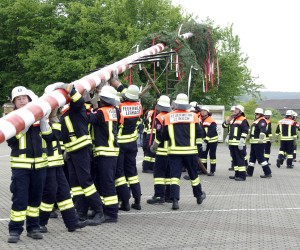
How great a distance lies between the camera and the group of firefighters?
775cm

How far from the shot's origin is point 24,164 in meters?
7.70

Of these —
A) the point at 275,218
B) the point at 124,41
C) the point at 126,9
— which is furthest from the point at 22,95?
the point at 126,9

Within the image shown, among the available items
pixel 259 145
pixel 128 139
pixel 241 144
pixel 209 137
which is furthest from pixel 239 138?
pixel 128 139

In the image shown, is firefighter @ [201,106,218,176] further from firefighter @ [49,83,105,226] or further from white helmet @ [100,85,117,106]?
firefighter @ [49,83,105,226]

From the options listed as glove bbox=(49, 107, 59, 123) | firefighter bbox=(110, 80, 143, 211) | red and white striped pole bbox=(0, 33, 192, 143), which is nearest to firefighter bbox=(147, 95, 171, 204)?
firefighter bbox=(110, 80, 143, 211)

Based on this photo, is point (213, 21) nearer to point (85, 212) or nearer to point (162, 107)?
point (162, 107)

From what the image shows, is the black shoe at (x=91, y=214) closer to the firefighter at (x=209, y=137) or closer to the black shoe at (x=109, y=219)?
the black shoe at (x=109, y=219)

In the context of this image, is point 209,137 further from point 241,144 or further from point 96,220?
point 96,220

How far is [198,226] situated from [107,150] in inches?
71.2

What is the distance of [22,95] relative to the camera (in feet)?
24.9

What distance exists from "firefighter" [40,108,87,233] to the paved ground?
0.20 meters

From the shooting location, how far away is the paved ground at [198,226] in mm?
7887

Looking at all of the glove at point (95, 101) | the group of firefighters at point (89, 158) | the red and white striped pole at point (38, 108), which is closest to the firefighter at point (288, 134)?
the group of firefighters at point (89, 158)

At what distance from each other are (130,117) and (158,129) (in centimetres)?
92
